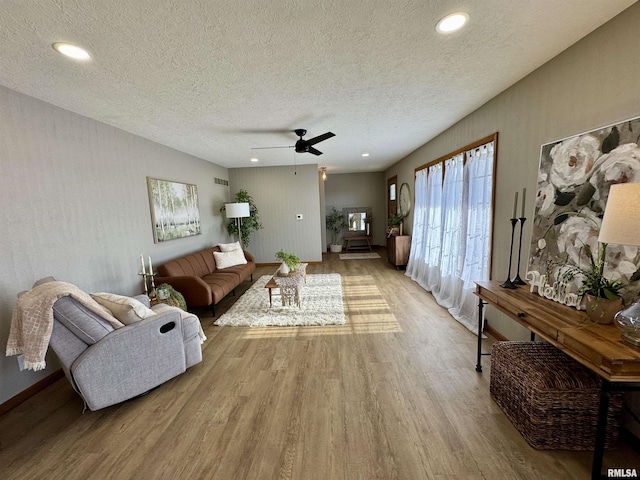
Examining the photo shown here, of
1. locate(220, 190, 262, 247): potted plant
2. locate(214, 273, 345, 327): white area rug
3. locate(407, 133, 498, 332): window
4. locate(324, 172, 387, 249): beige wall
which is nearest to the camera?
locate(407, 133, 498, 332): window

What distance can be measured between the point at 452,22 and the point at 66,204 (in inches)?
140

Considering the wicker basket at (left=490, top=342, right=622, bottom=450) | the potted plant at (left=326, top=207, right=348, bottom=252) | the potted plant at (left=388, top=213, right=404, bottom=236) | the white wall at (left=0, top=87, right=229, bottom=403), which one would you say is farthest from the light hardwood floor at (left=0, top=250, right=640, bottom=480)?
the potted plant at (left=326, top=207, right=348, bottom=252)

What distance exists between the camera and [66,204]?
2.48 meters

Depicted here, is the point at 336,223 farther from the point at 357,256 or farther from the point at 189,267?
the point at 189,267

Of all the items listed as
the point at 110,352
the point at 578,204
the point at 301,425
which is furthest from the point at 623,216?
the point at 110,352

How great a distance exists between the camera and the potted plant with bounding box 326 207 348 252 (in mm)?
8586

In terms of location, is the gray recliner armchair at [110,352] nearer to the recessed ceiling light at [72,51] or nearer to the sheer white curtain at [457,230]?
the recessed ceiling light at [72,51]

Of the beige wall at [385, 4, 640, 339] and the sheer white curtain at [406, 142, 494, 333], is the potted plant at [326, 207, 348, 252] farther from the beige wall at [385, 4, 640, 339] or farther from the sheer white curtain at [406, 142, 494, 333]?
the beige wall at [385, 4, 640, 339]

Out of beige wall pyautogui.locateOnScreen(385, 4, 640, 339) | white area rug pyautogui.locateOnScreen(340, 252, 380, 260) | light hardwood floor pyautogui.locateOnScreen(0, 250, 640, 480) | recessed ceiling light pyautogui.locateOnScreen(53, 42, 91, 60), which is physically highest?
recessed ceiling light pyautogui.locateOnScreen(53, 42, 91, 60)

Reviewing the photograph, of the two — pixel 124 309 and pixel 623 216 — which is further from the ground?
pixel 623 216

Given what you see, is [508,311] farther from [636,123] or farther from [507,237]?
[636,123]

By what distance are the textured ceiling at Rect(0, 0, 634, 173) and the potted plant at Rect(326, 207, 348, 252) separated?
5.59 m

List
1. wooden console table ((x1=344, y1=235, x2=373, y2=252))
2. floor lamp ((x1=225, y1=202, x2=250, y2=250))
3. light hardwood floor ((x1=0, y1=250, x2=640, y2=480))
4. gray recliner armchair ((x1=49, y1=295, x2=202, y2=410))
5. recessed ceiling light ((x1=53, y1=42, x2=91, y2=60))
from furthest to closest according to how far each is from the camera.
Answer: wooden console table ((x1=344, y1=235, x2=373, y2=252)) < floor lamp ((x1=225, y1=202, x2=250, y2=250)) < gray recliner armchair ((x1=49, y1=295, x2=202, y2=410)) < recessed ceiling light ((x1=53, y1=42, x2=91, y2=60)) < light hardwood floor ((x1=0, y1=250, x2=640, y2=480))

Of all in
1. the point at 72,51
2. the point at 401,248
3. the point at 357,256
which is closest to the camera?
the point at 72,51
